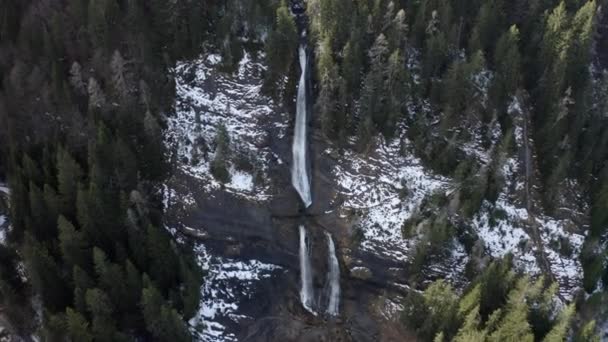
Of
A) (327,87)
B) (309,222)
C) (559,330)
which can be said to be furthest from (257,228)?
(559,330)

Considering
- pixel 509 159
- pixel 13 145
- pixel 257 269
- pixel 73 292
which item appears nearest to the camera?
pixel 73 292

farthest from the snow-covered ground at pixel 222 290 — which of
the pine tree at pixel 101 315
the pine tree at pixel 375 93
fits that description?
the pine tree at pixel 375 93

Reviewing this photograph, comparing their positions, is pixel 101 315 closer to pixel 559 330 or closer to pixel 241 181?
pixel 241 181

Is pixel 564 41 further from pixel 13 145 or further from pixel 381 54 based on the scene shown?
pixel 13 145

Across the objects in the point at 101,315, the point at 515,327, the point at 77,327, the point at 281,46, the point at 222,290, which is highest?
the point at 281,46

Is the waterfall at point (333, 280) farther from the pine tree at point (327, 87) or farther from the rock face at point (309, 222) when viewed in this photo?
the pine tree at point (327, 87)

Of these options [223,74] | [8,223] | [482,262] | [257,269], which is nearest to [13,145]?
[8,223]
